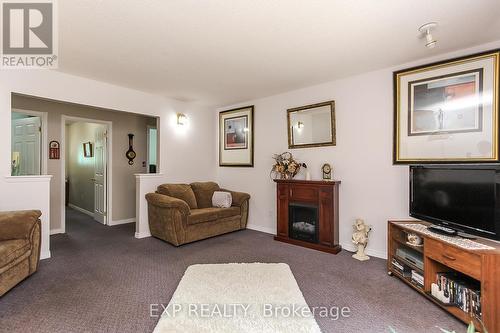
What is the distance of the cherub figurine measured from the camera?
328 centimetres

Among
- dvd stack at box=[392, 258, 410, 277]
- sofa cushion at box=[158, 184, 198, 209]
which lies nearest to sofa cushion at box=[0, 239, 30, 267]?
sofa cushion at box=[158, 184, 198, 209]

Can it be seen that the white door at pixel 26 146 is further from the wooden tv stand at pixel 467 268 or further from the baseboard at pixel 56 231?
the wooden tv stand at pixel 467 268

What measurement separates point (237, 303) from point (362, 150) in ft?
8.24

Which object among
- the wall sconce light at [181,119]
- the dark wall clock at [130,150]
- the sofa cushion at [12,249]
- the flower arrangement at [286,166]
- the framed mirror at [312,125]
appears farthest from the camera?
the dark wall clock at [130,150]

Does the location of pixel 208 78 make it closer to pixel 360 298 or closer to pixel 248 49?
pixel 248 49

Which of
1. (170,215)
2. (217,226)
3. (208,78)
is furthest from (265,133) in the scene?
(170,215)

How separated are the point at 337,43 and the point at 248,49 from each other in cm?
91

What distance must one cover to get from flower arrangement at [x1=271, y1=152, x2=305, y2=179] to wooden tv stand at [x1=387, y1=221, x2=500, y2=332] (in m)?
1.77

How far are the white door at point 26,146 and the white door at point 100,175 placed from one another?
1011 millimetres

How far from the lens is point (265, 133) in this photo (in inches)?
184

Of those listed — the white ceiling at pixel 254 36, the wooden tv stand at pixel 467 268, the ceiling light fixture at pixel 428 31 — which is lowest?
the wooden tv stand at pixel 467 268

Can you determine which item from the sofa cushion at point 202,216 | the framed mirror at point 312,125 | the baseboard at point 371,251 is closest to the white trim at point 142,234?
the sofa cushion at point 202,216

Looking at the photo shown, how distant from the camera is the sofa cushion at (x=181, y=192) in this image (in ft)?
14.1

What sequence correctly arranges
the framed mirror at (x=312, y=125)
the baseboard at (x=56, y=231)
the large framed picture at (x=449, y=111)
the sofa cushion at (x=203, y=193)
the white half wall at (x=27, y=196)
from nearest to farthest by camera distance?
the large framed picture at (x=449, y=111) → the white half wall at (x=27, y=196) → the framed mirror at (x=312, y=125) → the baseboard at (x=56, y=231) → the sofa cushion at (x=203, y=193)
